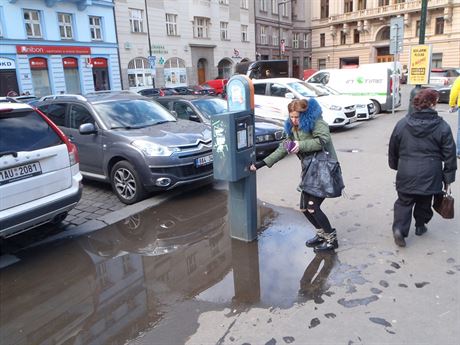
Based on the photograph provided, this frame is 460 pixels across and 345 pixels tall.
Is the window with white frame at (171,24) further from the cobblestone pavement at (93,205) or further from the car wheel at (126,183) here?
the car wheel at (126,183)

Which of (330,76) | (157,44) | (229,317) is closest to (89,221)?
(229,317)

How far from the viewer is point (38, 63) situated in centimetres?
2512

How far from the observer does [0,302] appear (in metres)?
3.60

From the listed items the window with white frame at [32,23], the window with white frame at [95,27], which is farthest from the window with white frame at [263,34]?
the window with white frame at [32,23]

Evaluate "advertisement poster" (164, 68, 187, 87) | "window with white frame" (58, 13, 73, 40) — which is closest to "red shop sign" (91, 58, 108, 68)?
"window with white frame" (58, 13, 73, 40)

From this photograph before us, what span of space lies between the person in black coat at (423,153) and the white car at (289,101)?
7.74 metres

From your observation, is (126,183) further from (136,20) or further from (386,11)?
(386,11)

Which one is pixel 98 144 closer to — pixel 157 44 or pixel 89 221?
pixel 89 221

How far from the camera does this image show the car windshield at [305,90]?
39.9ft

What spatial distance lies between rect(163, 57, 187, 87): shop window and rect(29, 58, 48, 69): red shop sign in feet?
33.4

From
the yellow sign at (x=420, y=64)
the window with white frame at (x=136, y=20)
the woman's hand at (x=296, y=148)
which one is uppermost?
the window with white frame at (x=136, y=20)

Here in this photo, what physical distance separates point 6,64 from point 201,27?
1829 centimetres

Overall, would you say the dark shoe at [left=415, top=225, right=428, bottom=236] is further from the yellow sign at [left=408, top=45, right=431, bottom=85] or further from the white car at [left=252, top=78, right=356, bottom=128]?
the yellow sign at [left=408, top=45, right=431, bottom=85]

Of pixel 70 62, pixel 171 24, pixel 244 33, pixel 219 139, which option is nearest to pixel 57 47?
pixel 70 62
